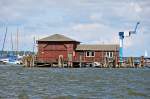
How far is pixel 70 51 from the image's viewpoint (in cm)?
10719

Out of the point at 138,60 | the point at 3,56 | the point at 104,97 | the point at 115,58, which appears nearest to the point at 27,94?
the point at 104,97

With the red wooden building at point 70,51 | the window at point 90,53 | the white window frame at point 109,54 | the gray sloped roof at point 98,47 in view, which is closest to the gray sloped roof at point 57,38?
the red wooden building at point 70,51

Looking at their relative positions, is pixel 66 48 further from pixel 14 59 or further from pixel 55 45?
pixel 14 59

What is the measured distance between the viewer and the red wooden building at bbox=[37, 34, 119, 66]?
107 meters

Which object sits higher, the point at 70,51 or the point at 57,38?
the point at 57,38

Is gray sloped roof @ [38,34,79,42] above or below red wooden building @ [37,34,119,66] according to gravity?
above

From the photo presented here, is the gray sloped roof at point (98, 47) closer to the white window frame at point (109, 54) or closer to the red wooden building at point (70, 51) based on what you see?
the red wooden building at point (70, 51)

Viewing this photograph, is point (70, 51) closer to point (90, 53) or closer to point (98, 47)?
point (90, 53)

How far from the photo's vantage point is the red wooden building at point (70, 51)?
4195 inches

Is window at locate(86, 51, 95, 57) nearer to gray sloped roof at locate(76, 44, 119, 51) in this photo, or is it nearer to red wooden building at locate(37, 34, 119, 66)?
red wooden building at locate(37, 34, 119, 66)

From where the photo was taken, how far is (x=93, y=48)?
352ft

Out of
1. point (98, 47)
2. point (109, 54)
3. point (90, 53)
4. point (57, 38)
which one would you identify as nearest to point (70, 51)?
point (90, 53)

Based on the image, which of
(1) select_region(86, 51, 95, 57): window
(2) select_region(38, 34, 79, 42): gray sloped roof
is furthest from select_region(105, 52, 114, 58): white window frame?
(2) select_region(38, 34, 79, 42): gray sloped roof

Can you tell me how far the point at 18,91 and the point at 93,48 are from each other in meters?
65.8
